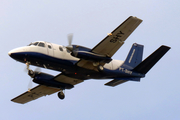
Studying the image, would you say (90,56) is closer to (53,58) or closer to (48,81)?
(53,58)

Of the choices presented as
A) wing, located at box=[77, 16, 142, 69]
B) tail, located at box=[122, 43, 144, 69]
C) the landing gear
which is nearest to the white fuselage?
wing, located at box=[77, 16, 142, 69]

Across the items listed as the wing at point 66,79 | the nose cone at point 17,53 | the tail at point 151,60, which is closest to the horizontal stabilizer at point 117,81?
the tail at point 151,60

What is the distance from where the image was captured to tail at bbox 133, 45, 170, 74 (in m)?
24.7

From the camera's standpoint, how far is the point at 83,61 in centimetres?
2381

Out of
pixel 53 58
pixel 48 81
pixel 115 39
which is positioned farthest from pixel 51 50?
pixel 115 39

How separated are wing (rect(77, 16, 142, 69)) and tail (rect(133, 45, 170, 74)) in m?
3.27

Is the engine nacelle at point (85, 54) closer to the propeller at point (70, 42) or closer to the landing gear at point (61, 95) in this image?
the propeller at point (70, 42)

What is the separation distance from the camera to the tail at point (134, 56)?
27.3 m

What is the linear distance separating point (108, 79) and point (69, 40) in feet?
16.7

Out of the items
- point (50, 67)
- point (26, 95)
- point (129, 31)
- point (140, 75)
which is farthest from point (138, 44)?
point (26, 95)

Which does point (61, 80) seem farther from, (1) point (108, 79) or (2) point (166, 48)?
(2) point (166, 48)

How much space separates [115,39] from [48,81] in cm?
675

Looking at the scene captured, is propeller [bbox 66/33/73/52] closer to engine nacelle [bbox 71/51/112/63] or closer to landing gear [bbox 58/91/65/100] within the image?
engine nacelle [bbox 71/51/112/63]

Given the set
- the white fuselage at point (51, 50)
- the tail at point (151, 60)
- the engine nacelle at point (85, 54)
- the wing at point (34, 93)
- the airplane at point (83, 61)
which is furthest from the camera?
the wing at point (34, 93)
